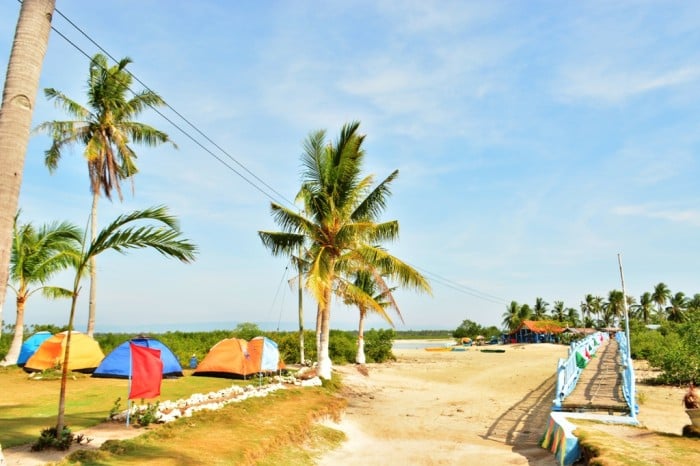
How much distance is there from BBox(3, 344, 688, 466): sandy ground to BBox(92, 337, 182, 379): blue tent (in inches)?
264

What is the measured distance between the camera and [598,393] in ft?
47.4

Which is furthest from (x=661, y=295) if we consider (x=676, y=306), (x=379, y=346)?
(x=379, y=346)

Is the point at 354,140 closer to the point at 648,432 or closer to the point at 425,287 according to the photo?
the point at 425,287

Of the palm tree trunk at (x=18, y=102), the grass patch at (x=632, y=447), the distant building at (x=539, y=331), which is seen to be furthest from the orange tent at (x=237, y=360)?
the distant building at (x=539, y=331)

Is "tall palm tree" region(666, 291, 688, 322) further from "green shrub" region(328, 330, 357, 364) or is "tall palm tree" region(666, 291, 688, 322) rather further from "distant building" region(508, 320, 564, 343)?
"green shrub" region(328, 330, 357, 364)

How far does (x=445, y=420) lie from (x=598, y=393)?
15.0ft

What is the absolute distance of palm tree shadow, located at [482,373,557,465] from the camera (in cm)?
1026

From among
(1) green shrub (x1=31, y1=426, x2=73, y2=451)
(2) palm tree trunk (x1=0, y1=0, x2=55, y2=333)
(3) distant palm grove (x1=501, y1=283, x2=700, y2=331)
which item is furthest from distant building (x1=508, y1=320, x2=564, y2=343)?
(2) palm tree trunk (x1=0, y1=0, x2=55, y2=333)

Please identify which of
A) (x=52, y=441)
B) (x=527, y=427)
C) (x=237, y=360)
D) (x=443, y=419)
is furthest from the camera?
(x=237, y=360)

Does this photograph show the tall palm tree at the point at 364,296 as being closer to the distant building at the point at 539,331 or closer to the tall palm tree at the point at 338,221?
the tall palm tree at the point at 338,221

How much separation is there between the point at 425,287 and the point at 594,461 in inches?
386

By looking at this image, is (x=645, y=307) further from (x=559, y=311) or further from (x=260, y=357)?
(x=260, y=357)

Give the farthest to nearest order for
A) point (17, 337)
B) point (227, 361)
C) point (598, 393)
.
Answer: point (17, 337) → point (227, 361) → point (598, 393)

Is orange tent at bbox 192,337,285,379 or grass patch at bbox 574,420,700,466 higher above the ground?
orange tent at bbox 192,337,285,379
